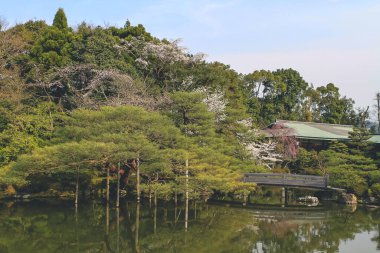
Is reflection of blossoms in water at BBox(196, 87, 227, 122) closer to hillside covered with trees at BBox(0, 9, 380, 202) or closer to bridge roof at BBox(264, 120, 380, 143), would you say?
hillside covered with trees at BBox(0, 9, 380, 202)

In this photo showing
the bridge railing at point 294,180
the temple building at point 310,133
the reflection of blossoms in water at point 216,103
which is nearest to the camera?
the bridge railing at point 294,180

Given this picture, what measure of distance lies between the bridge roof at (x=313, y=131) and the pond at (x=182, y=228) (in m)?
9.20

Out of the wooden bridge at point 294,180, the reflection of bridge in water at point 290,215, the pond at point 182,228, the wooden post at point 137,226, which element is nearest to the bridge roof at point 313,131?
the wooden bridge at point 294,180

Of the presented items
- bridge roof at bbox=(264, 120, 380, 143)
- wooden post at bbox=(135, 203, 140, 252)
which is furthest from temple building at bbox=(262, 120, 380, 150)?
wooden post at bbox=(135, 203, 140, 252)

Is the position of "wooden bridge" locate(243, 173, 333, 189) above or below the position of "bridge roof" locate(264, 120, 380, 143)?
below

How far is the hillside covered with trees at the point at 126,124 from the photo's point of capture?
19125 millimetres

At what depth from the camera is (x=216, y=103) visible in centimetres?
2672

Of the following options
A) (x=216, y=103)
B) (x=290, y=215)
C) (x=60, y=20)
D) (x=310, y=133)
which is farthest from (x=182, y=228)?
(x=60, y=20)

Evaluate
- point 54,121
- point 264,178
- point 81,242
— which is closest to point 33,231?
point 81,242

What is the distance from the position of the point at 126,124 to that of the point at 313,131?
17.4m

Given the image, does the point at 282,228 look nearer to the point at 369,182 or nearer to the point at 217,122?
the point at 217,122

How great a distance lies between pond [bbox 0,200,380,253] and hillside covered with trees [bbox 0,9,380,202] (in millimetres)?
1357

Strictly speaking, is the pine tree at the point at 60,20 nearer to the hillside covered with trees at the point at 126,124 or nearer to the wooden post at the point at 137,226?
the hillside covered with trees at the point at 126,124

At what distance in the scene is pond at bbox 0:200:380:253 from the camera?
519 inches
